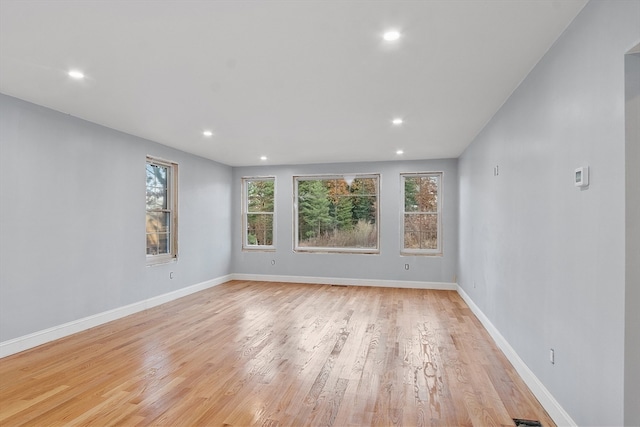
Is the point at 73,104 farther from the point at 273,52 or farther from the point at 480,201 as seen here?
the point at 480,201

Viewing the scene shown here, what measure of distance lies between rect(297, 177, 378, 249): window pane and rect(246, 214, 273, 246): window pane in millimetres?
659

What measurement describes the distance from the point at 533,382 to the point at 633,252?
1590 mm

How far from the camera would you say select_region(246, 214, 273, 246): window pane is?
7.68 m

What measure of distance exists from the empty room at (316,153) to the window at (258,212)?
5.33ft

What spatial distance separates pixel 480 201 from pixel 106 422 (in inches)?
176

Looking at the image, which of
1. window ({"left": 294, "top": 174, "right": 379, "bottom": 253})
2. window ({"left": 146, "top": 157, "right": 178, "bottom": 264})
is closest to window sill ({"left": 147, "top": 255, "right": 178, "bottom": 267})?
window ({"left": 146, "top": 157, "right": 178, "bottom": 264})

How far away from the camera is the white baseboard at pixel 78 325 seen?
11.1ft

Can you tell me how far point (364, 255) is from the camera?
707 centimetres

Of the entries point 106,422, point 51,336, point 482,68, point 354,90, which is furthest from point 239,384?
point 482,68

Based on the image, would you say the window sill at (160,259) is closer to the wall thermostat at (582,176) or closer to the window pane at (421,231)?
the window pane at (421,231)

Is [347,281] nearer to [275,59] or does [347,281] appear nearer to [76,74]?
[275,59]

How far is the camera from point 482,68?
8.95 ft

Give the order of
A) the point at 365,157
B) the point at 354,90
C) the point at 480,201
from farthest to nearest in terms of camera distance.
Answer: the point at 365,157 < the point at 480,201 < the point at 354,90

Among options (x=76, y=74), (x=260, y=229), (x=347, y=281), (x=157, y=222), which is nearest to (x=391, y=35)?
(x=76, y=74)
